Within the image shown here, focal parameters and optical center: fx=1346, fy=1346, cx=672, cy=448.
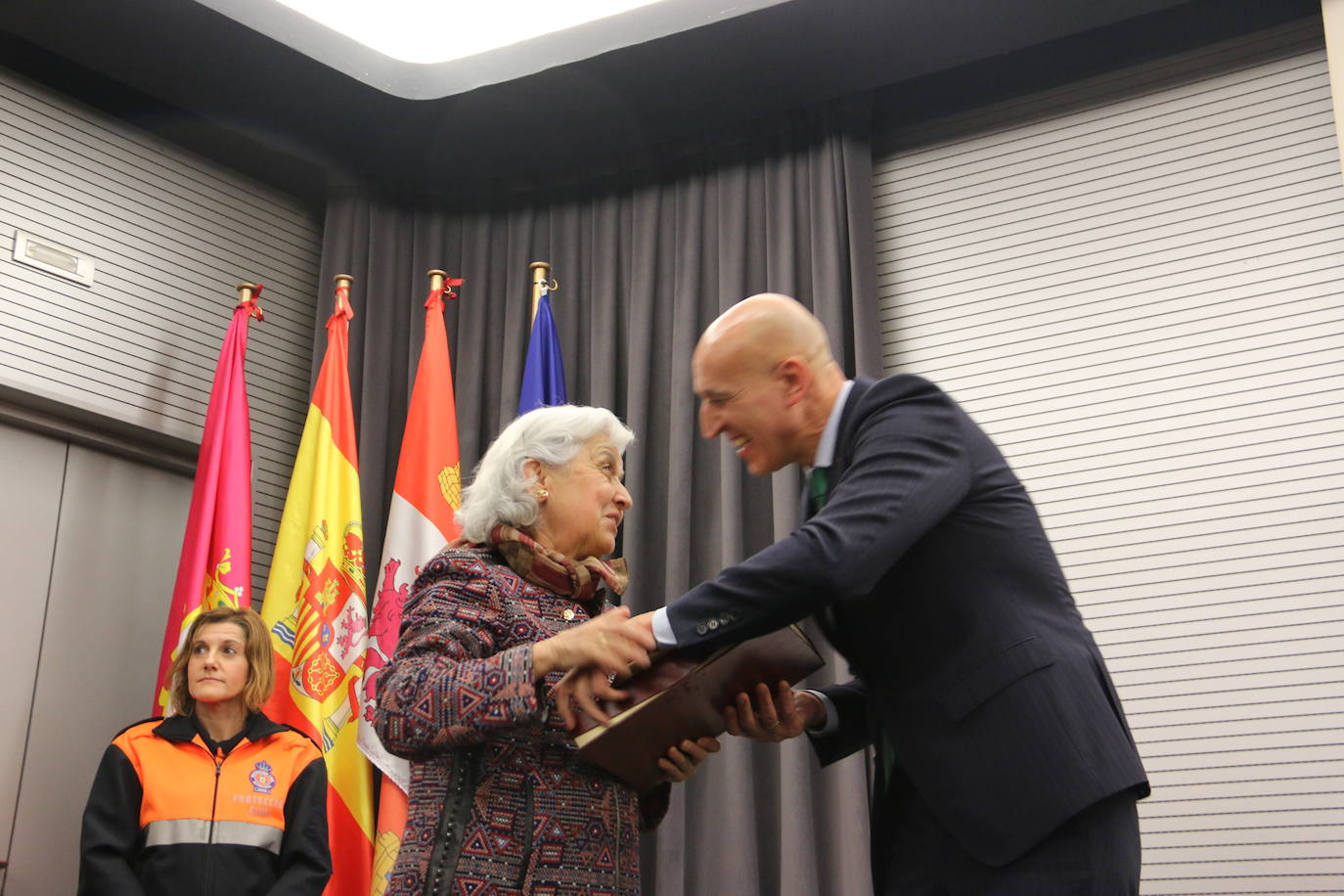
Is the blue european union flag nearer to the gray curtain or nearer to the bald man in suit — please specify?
the gray curtain

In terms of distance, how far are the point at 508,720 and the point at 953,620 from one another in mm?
689

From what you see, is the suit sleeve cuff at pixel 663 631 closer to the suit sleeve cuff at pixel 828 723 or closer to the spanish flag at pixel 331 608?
the suit sleeve cuff at pixel 828 723

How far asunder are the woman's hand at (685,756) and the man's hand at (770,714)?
5 centimetres

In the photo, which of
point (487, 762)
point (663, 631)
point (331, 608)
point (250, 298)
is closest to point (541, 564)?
point (487, 762)

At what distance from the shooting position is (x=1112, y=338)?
14.3 feet

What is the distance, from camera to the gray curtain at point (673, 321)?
4180 mm

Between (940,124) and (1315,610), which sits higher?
(940,124)

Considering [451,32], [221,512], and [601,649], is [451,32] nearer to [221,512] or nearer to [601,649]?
[221,512]

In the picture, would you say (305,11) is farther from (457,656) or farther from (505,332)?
(457,656)

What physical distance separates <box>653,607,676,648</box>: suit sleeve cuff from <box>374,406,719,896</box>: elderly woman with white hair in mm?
38

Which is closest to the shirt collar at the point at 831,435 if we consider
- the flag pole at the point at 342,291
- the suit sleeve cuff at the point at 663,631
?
the suit sleeve cuff at the point at 663,631

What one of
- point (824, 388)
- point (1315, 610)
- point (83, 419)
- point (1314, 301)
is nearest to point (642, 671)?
point (824, 388)

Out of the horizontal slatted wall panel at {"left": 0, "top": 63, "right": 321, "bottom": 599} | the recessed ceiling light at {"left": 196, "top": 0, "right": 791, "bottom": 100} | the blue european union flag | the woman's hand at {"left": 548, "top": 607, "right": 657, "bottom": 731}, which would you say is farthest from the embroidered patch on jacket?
the recessed ceiling light at {"left": 196, "top": 0, "right": 791, "bottom": 100}

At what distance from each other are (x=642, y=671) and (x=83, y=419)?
3342 mm
